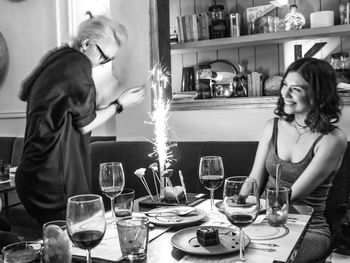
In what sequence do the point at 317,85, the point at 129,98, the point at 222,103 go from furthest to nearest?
the point at 222,103
the point at 129,98
the point at 317,85

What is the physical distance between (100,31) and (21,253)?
1.28 metres

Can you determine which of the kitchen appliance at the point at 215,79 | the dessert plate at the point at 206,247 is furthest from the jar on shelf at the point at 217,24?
the dessert plate at the point at 206,247

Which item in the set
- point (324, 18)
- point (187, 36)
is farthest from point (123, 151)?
point (324, 18)

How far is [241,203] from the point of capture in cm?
98

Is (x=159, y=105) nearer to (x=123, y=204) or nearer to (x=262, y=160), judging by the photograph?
(x=262, y=160)

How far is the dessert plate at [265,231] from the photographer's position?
1.14 metres

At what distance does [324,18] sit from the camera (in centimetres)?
284

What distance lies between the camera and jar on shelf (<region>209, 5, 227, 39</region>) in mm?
3221

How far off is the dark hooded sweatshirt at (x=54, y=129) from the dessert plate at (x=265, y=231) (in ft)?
3.39

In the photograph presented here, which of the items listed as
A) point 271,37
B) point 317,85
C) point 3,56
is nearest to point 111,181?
point 317,85

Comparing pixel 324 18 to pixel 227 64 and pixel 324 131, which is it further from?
pixel 324 131

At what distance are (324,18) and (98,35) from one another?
170 cm

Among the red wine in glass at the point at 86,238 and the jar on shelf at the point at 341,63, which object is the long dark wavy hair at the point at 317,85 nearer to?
the jar on shelf at the point at 341,63

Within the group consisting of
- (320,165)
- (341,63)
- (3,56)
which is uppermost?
(3,56)
